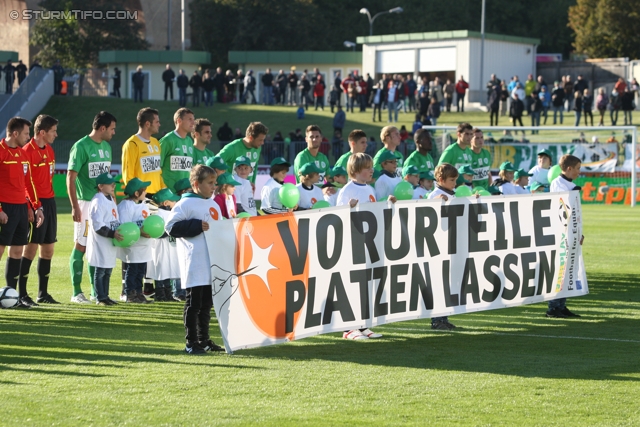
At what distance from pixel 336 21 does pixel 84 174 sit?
62.0m

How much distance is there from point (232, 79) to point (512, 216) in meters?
37.8

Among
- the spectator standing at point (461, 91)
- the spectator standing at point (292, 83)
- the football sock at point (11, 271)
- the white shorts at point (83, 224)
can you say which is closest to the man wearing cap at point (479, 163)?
the white shorts at point (83, 224)

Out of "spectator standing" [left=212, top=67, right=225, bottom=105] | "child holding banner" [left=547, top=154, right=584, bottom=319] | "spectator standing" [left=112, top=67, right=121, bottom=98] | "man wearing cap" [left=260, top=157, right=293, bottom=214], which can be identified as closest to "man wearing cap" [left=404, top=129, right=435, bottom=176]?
"man wearing cap" [left=260, top=157, right=293, bottom=214]

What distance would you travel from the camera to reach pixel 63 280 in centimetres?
1399

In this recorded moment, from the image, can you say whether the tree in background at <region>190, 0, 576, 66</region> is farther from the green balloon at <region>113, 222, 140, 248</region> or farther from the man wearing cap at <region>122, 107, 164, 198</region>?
the green balloon at <region>113, 222, 140, 248</region>

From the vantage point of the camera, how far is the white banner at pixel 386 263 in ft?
27.6

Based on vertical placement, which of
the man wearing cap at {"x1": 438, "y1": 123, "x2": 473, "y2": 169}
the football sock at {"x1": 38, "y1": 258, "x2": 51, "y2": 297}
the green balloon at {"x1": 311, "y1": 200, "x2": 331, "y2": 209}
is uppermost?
the man wearing cap at {"x1": 438, "y1": 123, "x2": 473, "y2": 169}

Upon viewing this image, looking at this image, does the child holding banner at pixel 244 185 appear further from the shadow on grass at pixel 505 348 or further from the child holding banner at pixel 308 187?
the shadow on grass at pixel 505 348

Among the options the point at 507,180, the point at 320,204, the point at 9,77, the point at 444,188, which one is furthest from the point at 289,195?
the point at 9,77

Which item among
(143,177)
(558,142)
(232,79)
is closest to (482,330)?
(143,177)

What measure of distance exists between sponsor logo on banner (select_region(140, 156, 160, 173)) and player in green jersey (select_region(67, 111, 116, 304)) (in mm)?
437

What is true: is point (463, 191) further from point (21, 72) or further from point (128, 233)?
point (21, 72)

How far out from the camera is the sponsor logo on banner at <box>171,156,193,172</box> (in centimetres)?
1238

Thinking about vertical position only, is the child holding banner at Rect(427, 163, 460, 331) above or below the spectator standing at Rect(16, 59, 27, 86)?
below
